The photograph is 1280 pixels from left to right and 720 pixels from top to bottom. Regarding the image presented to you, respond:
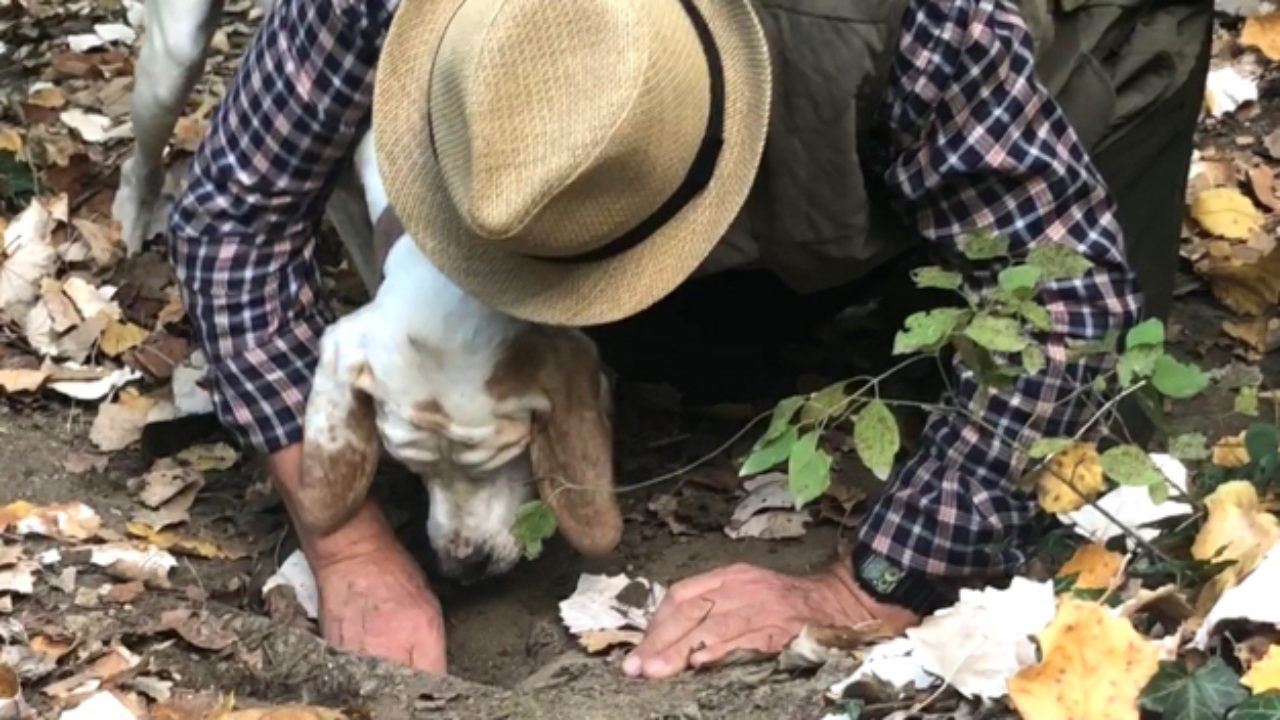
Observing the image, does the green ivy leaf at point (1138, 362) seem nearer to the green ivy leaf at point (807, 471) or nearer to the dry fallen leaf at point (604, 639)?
the green ivy leaf at point (807, 471)

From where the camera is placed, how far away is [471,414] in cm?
230

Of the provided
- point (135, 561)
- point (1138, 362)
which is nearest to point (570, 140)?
point (1138, 362)

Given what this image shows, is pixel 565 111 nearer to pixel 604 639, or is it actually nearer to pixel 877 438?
pixel 877 438

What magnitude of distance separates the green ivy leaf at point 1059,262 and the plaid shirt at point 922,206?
0.67 ft

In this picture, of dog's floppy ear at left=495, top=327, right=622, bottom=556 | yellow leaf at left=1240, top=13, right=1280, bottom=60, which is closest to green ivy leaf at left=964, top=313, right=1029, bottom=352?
dog's floppy ear at left=495, top=327, right=622, bottom=556

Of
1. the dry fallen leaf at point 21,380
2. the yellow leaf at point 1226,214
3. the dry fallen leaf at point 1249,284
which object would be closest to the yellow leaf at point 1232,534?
the dry fallen leaf at point 1249,284

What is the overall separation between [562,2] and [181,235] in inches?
31.1

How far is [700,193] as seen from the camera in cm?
207

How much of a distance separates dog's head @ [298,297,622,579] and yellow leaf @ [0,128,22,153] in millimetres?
1712

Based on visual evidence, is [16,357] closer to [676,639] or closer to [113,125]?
[113,125]

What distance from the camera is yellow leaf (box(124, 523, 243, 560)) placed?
2.74 m

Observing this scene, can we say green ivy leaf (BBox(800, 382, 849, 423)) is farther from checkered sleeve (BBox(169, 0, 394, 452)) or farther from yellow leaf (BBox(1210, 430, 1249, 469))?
checkered sleeve (BBox(169, 0, 394, 452))

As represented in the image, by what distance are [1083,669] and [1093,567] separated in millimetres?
285

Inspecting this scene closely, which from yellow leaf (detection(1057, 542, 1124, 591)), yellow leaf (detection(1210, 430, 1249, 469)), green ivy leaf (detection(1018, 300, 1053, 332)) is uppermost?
green ivy leaf (detection(1018, 300, 1053, 332))
